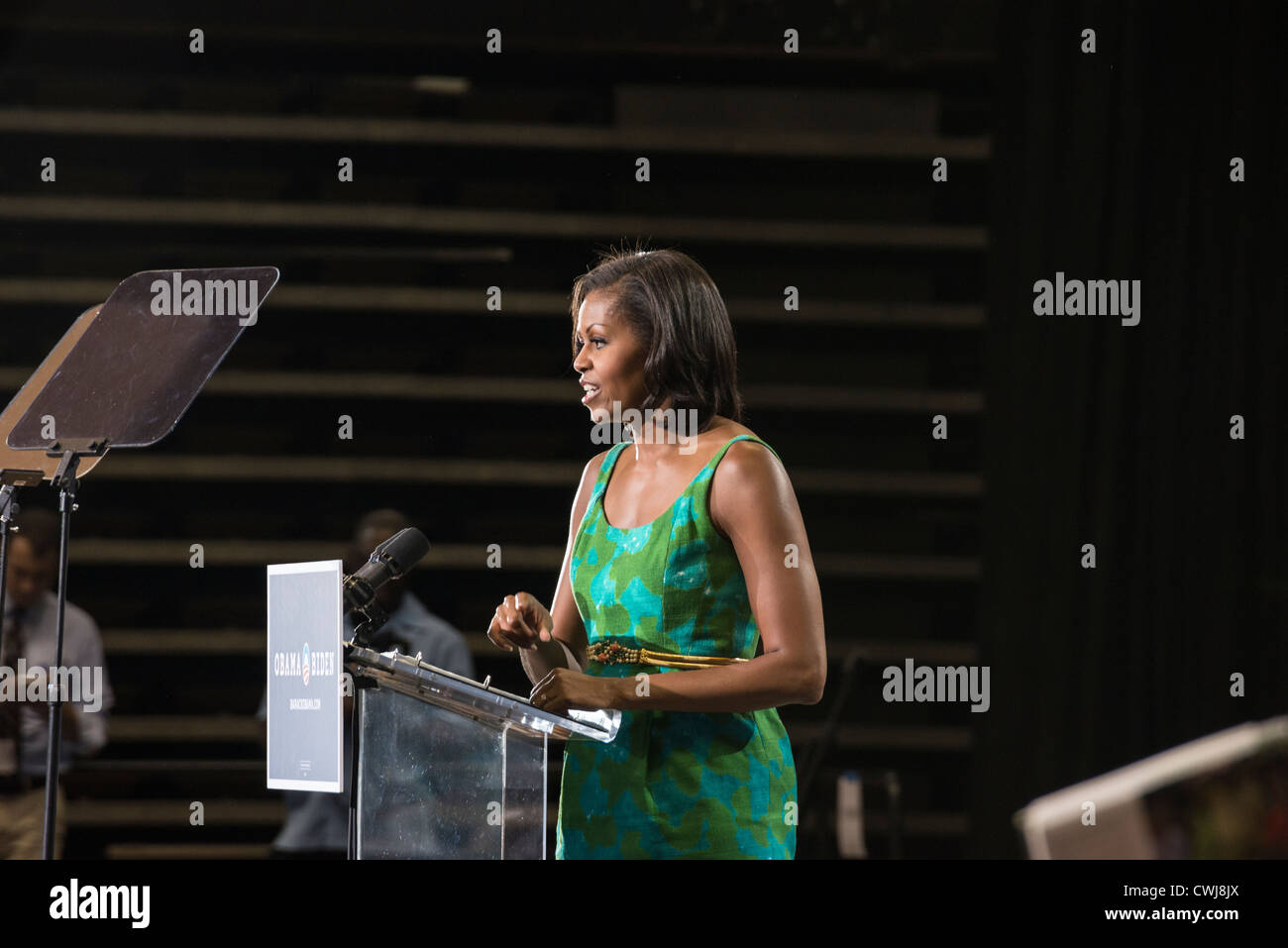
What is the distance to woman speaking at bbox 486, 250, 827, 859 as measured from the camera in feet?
4.87

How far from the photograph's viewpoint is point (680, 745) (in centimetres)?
153

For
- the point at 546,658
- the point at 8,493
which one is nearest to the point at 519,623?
the point at 546,658

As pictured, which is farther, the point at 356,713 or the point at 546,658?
the point at 546,658

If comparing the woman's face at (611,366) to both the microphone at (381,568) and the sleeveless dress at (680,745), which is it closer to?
the sleeveless dress at (680,745)

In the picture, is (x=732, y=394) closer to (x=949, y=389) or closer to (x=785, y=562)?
(x=785, y=562)

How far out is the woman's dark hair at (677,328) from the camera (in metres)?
1.64

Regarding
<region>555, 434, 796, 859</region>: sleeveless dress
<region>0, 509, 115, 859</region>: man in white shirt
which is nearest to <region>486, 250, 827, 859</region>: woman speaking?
<region>555, 434, 796, 859</region>: sleeveless dress

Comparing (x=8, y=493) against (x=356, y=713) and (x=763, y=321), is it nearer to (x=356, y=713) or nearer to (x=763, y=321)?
(x=356, y=713)

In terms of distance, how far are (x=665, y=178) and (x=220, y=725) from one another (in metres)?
2.40

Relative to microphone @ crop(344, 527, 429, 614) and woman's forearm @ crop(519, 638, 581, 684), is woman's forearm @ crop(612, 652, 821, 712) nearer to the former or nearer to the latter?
woman's forearm @ crop(519, 638, 581, 684)

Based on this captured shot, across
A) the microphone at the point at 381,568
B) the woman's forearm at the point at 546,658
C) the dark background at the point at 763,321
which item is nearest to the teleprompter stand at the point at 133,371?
the microphone at the point at 381,568

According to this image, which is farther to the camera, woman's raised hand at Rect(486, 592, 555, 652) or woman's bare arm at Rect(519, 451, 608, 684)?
woman's bare arm at Rect(519, 451, 608, 684)

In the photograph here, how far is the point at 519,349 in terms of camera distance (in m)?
5.14

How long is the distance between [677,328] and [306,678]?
0.56m
